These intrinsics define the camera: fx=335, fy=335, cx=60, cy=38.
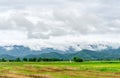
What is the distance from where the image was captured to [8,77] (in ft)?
208

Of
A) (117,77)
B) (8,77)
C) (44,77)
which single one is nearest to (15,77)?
(8,77)

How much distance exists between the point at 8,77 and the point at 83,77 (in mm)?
15365

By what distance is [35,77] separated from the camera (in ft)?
213

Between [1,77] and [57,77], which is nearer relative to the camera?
[1,77]

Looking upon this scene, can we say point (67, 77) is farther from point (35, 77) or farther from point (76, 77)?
point (35, 77)

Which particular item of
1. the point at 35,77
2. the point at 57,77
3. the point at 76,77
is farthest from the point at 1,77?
the point at 76,77

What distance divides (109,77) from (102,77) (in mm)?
1447

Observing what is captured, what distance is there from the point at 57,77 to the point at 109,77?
35.0ft

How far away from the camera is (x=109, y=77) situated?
68.2 meters

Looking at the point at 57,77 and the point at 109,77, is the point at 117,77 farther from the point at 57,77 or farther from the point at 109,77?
the point at 57,77

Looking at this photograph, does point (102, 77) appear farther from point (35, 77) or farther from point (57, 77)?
point (35, 77)

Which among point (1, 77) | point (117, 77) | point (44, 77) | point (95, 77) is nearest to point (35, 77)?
point (44, 77)

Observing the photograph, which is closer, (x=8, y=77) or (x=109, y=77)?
(x=8, y=77)

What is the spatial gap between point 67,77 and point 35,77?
700 cm
